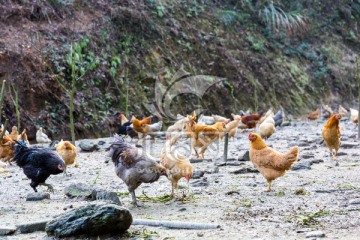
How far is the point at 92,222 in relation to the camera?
5301 mm

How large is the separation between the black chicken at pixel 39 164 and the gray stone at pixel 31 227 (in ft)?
7.46

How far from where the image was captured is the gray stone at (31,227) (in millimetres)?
5648

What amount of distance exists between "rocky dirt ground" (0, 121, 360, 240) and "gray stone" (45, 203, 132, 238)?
11cm

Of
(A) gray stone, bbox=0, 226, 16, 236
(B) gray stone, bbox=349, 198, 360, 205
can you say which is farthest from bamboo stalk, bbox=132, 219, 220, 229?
(B) gray stone, bbox=349, 198, 360, 205

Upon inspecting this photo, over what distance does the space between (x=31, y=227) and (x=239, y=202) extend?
2.49 meters

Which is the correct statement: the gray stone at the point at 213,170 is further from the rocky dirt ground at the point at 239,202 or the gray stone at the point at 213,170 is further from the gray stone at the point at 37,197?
the gray stone at the point at 37,197

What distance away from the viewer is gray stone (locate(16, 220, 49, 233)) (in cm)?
565

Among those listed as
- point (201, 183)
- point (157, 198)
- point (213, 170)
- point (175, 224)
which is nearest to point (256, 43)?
point (213, 170)

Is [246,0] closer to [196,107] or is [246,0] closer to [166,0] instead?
[166,0]

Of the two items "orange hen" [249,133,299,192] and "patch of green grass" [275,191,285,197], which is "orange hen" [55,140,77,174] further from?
"patch of green grass" [275,191,285,197]

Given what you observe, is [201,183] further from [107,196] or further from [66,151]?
[66,151]

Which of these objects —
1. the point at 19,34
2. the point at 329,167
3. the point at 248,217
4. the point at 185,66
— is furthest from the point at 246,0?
the point at 248,217

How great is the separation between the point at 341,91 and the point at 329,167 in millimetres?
21918

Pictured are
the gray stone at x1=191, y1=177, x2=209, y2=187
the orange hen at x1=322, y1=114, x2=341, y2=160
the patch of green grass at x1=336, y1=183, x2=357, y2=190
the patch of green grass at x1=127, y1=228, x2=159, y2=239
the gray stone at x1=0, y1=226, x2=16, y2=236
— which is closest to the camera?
the patch of green grass at x1=127, y1=228, x2=159, y2=239
